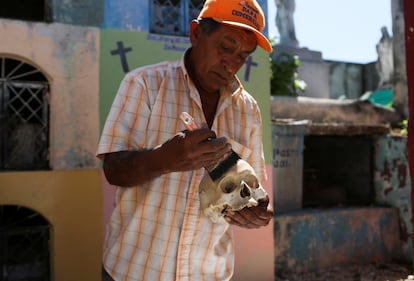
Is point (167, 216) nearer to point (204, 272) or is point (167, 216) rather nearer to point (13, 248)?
point (204, 272)

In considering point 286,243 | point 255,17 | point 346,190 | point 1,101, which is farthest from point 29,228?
point 346,190

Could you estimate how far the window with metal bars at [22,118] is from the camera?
3654 mm

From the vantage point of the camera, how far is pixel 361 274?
570cm

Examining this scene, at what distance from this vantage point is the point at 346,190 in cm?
711

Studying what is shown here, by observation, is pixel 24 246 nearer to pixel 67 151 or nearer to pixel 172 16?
pixel 67 151

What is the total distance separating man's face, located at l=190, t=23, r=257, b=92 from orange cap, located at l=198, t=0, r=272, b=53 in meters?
0.05

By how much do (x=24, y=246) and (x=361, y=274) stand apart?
410 centimetres

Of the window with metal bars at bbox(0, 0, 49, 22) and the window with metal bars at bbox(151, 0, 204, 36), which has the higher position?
the window with metal bars at bbox(0, 0, 49, 22)

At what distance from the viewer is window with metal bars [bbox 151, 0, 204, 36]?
4172 millimetres

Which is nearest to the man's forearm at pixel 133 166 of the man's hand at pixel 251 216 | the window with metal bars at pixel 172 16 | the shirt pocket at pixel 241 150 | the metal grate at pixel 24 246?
the man's hand at pixel 251 216

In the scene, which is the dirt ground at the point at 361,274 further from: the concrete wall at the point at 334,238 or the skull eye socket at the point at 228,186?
the skull eye socket at the point at 228,186

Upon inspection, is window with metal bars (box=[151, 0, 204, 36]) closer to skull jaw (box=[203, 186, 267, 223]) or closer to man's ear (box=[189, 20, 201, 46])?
man's ear (box=[189, 20, 201, 46])

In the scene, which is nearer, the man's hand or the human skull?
the human skull

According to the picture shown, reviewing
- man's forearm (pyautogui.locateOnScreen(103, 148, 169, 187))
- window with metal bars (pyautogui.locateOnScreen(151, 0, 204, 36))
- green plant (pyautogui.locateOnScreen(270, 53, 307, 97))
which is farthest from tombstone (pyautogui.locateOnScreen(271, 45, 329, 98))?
man's forearm (pyautogui.locateOnScreen(103, 148, 169, 187))
